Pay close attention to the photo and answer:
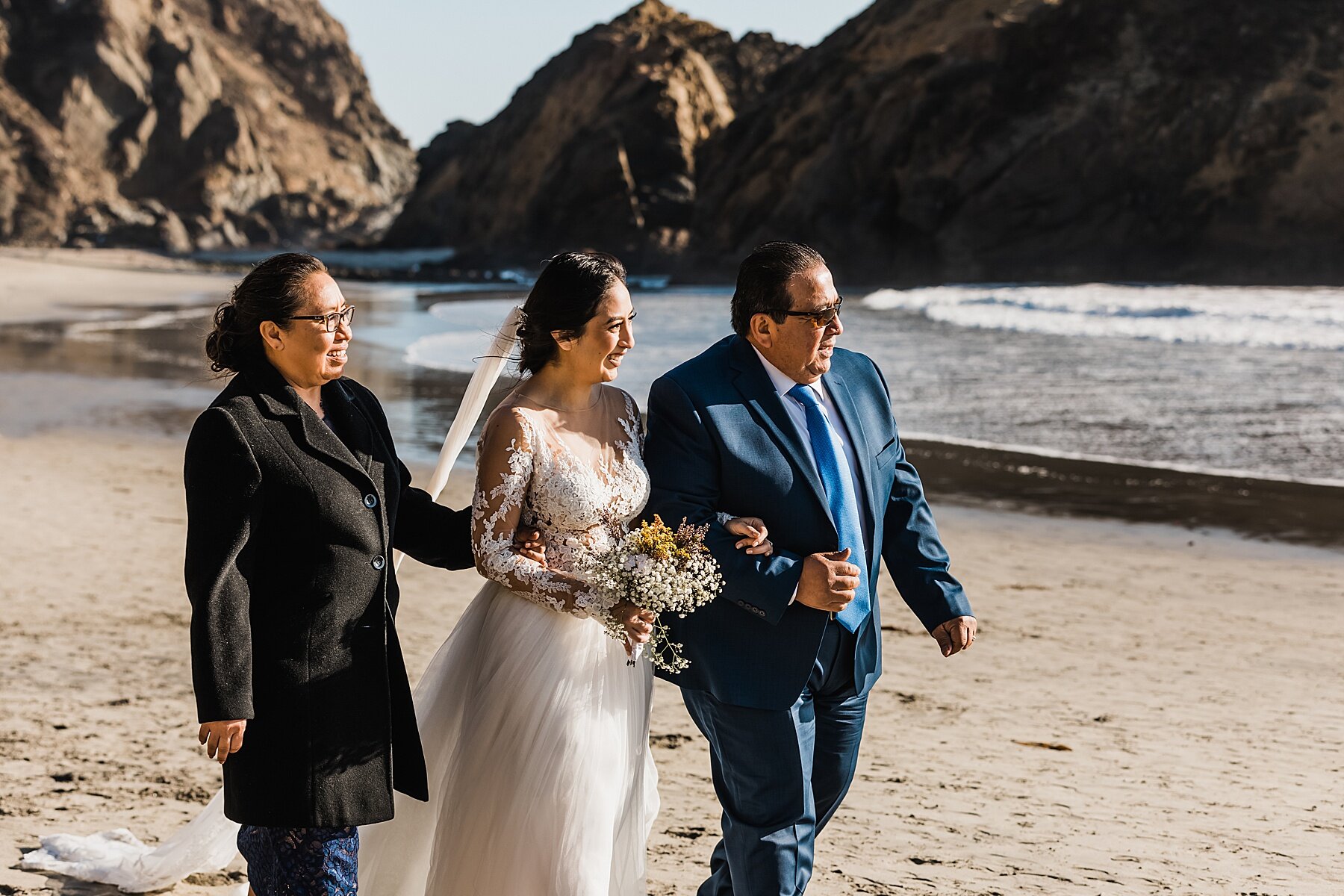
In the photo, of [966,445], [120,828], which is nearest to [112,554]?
[120,828]

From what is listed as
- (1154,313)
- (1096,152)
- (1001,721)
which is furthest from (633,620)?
(1096,152)

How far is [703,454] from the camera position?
298 centimetres

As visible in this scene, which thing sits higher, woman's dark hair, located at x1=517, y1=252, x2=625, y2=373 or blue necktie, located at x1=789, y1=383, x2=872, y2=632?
woman's dark hair, located at x1=517, y1=252, x2=625, y2=373

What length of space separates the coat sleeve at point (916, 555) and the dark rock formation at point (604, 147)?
187 ft

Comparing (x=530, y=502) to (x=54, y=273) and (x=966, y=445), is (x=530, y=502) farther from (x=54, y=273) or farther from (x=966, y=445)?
(x=54, y=273)

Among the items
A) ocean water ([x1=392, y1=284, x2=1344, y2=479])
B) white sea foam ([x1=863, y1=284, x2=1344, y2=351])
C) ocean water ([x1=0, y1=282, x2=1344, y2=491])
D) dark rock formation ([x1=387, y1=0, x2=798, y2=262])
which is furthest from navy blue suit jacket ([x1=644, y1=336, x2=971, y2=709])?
dark rock formation ([x1=387, y1=0, x2=798, y2=262])

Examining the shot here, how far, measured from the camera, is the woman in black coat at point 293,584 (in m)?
2.60

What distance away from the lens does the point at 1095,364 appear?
1889 cm

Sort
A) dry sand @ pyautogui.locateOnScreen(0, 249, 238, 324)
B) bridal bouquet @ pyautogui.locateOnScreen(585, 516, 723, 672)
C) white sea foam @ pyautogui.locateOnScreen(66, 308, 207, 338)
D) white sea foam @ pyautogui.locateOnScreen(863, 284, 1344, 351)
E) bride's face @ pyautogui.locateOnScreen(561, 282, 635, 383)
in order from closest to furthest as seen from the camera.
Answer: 1. bridal bouquet @ pyautogui.locateOnScreen(585, 516, 723, 672)
2. bride's face @ pyautogui.locateOnScreen(561, 282, 635, 383)
3. white sea foam @ pyautogui.locateOnScreen(863, 284, 1344, 351)
4. white sea foam @ pyautogui.locateOnScreen(66, 308, 207, 338)
5. dry sand @ pyautogui.locateOnScreen(0, 249, 238, 324)

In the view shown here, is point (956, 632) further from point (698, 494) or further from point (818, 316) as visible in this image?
point (818, 316)

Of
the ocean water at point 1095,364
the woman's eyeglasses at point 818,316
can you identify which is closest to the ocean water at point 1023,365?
the ocean water at point 1095,364

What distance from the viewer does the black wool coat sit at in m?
2.58

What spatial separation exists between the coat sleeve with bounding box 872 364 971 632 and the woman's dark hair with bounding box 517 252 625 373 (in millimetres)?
758

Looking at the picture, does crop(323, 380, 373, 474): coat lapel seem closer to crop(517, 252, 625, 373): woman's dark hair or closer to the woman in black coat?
the woman in black coat
